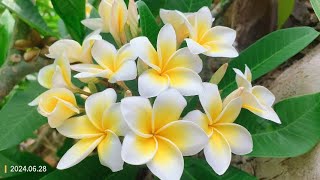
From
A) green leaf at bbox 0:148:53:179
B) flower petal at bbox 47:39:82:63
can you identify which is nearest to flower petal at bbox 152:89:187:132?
flower petal at bbox 47:39:82:63

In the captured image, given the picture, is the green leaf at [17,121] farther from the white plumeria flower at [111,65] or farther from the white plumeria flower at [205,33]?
the white plumeria flower at [205,33]

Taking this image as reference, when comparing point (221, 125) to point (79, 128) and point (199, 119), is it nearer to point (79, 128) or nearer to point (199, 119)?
point (199, 119)

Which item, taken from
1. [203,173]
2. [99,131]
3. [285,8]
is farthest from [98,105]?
[285,8]

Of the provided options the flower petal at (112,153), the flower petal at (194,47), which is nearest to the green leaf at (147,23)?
the flower petal at (194,47)

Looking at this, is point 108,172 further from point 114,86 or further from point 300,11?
point 300,11

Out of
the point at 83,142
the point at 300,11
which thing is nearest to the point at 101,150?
the point at 83,142
